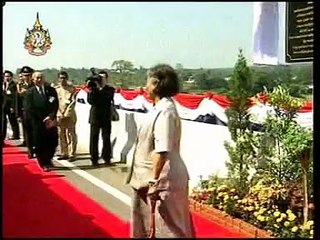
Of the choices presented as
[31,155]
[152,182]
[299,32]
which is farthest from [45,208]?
[299,32]

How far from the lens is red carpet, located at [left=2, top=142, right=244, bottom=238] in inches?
77.8

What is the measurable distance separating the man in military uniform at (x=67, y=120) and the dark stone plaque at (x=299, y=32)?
75 cm

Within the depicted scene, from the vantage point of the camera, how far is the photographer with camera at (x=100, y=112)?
1.94 metres

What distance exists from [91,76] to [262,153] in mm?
709

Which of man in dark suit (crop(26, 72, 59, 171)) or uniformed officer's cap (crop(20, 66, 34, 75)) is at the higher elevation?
uniformed officer's cap (crop(20, 66, 34, 75))

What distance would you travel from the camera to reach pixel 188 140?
196 cm

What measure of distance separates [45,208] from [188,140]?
21.0 inches

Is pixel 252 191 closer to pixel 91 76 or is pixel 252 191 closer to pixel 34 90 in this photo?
pixel 91 76

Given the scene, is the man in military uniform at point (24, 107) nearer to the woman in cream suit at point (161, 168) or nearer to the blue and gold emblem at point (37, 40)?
the blue and gold emblem at point (37, 40)

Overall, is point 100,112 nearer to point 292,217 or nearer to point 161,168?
point 161,168

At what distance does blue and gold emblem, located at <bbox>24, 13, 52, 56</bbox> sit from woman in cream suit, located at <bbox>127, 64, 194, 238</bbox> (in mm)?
347

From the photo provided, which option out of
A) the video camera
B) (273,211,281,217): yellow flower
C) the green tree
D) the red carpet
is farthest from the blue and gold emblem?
(273,211,281,217): yellow flower

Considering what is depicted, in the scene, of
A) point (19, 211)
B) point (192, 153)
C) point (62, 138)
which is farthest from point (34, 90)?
point (192, 153)

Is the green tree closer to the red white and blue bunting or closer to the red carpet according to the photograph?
the red white and blue bunting
